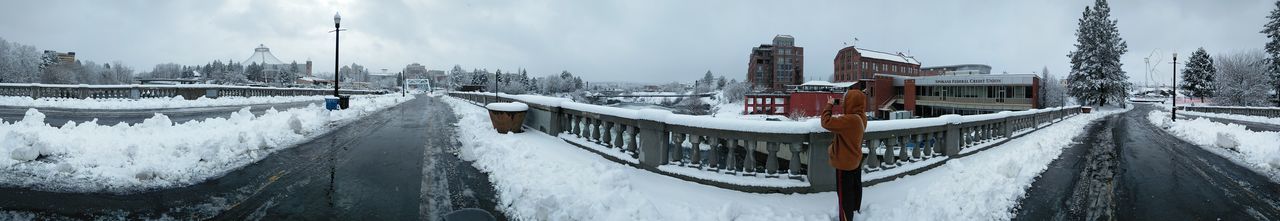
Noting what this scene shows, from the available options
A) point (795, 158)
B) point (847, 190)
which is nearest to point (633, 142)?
point (795, 158)

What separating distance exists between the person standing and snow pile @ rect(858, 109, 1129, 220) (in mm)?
371

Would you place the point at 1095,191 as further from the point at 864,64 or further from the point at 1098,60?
the point at 864,64

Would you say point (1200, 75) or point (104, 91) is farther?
point (1200, 75)

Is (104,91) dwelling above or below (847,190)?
above

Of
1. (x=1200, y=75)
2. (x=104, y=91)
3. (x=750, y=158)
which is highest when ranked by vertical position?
(x=1200, y=75)

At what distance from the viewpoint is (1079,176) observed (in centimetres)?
712

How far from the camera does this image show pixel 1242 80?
53531 mm

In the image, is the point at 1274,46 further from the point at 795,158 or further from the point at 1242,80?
the point at 795,158

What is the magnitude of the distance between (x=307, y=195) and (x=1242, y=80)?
83.0 m

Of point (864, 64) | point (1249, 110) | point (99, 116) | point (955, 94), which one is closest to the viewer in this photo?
point (99, 116)

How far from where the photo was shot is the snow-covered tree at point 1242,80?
47.5 metres

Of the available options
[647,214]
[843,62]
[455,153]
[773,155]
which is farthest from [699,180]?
[843,62]

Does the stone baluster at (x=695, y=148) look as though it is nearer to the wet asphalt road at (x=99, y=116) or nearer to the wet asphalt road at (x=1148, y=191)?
the wet asphalt road at (x=1148, y=191)

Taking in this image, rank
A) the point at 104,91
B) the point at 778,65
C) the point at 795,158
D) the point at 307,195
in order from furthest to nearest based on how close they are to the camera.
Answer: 1. the point at 778,65
2. the point at 104,91
3. the point at 795,158
4. the point at 307,195
